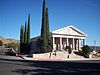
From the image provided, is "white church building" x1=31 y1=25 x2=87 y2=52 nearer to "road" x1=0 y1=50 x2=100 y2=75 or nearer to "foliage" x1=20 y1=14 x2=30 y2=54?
"foliage" x1=20 y1=14 x2=30 y2=54

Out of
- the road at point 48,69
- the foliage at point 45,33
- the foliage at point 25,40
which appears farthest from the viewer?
the foliage at point 25,40

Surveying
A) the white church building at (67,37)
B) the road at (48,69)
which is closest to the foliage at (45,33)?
the white church building at (67,37)

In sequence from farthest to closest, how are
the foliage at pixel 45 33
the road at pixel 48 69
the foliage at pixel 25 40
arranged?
the foliage at pixel 25 40 < the foliage at pixel 45 33 < the road at pixel 48 69

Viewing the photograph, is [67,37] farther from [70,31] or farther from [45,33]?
[45,33]

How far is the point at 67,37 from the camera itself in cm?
6688

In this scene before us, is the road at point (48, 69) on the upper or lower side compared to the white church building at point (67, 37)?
lower

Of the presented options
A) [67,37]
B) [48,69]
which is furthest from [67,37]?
[48,69]

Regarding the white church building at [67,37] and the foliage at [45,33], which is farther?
the white church building at [67,37]

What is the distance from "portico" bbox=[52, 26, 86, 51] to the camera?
215 feet

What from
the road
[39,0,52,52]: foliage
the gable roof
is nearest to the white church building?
the gable roof

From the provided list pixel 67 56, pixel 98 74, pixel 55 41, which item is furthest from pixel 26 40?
pixel 98 74

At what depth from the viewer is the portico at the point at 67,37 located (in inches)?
2579

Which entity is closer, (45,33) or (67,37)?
(45,33)

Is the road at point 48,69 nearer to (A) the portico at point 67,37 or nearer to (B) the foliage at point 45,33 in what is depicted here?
(B) the foliage at point 45,33
